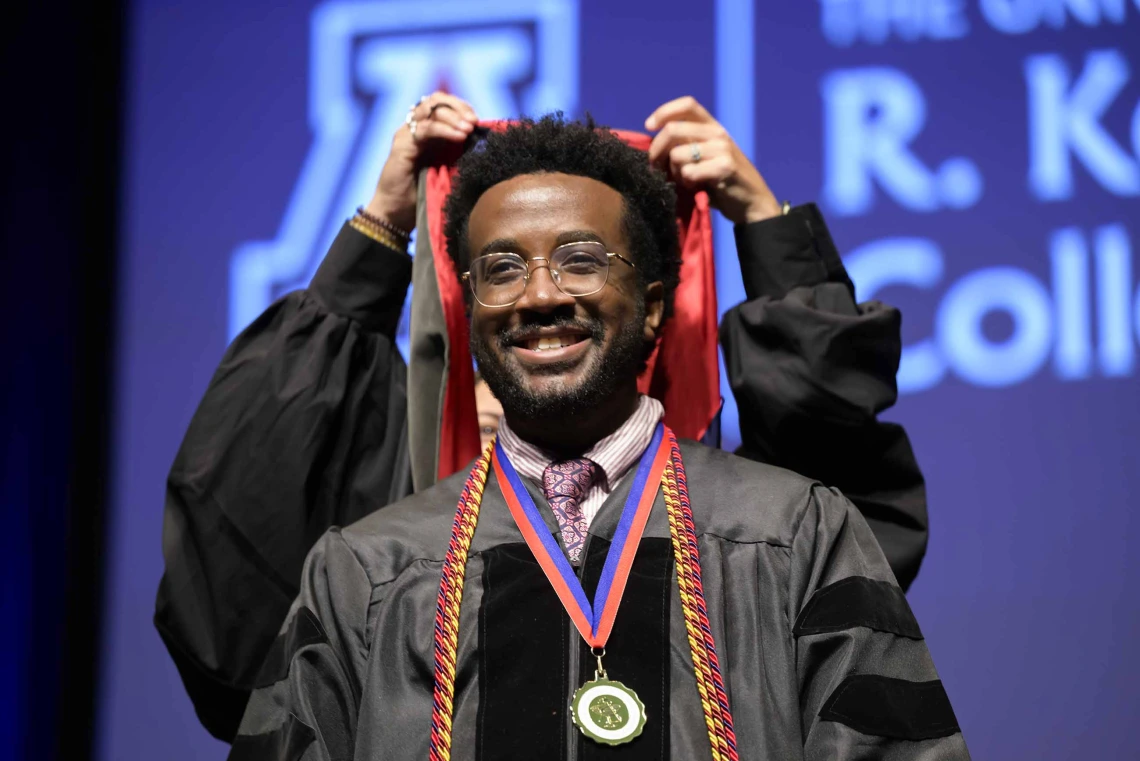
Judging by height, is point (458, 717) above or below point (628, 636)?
below

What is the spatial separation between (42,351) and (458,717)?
192cm

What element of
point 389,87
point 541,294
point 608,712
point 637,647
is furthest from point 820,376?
point 389,87

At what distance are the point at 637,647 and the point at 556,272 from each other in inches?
22.1

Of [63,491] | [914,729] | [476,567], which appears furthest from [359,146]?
[914,729]

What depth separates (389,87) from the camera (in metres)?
3.20

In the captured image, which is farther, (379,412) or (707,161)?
(379,412)

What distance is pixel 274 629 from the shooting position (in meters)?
2.19

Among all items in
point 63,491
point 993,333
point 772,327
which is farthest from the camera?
point 63,491

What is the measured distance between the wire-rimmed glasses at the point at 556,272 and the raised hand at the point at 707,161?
1.18 feet

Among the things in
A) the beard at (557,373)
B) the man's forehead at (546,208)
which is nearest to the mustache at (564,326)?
the beard at (557,373)

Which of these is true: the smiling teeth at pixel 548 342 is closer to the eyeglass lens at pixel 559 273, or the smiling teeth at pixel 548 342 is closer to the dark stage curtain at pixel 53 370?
the eyeglass lens at pixel 559 273

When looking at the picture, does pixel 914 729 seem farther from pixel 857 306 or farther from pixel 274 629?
pixel 274 629

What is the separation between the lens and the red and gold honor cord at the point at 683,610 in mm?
1590

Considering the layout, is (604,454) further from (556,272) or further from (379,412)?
(379,412)
